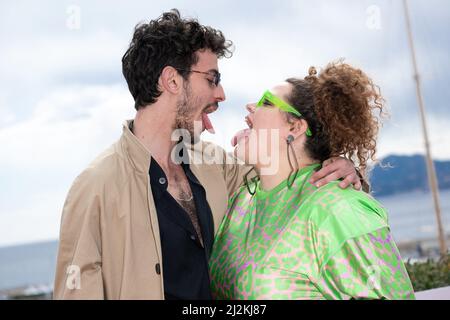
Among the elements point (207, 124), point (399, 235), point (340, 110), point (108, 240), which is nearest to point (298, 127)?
point (340, 110)

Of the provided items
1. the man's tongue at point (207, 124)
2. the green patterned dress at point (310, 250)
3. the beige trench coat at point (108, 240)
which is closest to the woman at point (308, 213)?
the green patterned dress at point (310, 250)

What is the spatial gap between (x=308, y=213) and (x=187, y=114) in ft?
3.69

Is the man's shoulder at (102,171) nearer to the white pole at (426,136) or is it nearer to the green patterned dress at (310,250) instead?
the green patterned dress at (310,250)

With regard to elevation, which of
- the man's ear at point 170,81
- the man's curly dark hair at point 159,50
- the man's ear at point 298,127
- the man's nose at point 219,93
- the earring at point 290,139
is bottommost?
the earring at point 290,139

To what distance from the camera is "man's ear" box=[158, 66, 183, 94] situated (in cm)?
365

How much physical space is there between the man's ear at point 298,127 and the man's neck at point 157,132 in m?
0.76

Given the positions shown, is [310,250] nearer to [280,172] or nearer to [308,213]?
[308,213]

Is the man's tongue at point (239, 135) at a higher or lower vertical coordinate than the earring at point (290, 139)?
higher

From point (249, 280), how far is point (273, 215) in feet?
1.12

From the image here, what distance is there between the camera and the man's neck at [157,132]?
3490mm

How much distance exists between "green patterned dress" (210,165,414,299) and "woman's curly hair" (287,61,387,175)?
16cm

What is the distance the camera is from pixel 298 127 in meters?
3.11

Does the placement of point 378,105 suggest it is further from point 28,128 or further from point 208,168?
point 28,128

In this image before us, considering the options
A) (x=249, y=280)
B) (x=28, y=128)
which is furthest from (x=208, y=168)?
(x=28, y=128)
